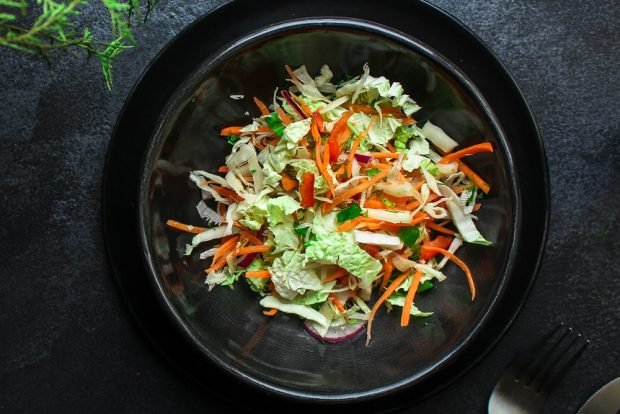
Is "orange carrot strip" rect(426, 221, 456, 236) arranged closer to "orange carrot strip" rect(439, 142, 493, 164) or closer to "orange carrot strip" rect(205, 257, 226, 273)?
"orange carrot strip" rect(439, 142, 493, 164)

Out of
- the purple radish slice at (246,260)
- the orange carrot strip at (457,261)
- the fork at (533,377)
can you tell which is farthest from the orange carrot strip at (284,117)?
the fork at (533,377)

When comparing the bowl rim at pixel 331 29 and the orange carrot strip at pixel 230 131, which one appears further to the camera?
the orange carrot strip at pixel 230 131

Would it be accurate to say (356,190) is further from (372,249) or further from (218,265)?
(218,265)

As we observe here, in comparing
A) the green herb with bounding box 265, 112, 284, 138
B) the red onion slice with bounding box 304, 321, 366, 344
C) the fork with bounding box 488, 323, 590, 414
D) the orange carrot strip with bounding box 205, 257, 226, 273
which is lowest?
the fork with bounding box 488, 323, 590, 414

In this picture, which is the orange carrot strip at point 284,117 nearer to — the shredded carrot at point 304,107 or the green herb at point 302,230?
the shredded carrot at point 304,107

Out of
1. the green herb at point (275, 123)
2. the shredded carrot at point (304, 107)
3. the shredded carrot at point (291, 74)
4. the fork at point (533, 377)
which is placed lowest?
the fork at point (533, 377)

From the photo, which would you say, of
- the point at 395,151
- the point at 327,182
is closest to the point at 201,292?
the point at 327,182

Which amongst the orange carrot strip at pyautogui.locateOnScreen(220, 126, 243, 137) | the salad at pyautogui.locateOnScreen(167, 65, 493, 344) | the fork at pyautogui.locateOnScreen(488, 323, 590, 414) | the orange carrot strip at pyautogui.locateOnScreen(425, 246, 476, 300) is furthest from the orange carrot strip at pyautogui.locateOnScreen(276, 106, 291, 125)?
the fork at pyautogui.locateOnScreen(488, 323, 590, 414)

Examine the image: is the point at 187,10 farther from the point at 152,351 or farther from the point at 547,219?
the point at 547,219

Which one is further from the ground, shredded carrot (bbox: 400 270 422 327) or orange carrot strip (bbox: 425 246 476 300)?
orange carrot strip (bbox: 425 246 476 300)
